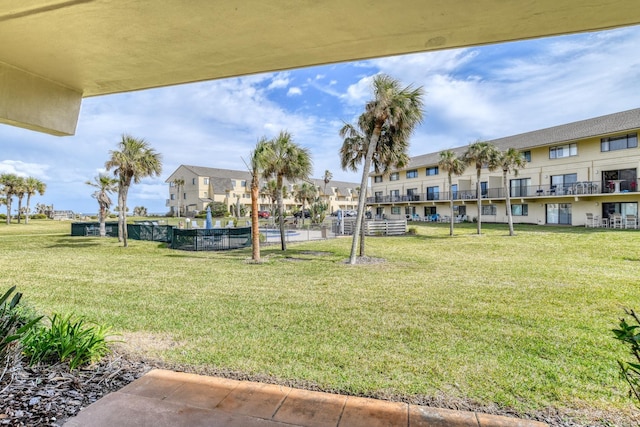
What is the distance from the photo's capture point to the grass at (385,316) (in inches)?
143

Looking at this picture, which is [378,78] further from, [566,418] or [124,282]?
[566,418]

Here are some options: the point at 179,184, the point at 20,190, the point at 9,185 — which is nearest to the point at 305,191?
the point at 179,184

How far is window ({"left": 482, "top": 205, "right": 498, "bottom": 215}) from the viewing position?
35.2 metres

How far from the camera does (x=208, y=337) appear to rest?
4.84 meters

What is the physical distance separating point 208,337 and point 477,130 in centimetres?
2686

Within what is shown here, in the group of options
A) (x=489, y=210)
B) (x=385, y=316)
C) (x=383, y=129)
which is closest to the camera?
(x=385, y=316)

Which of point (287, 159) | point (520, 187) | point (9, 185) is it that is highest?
point (9, 185)

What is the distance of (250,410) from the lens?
281 cm

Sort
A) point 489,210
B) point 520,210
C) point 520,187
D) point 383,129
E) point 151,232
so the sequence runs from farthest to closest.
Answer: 1. point 489,210
2. point 520,210
3. point 520,187
4. point 151,232
5. point 383,129

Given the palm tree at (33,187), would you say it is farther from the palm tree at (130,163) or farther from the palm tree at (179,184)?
the palm tree at (130,163)

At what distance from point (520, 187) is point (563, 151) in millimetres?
4612

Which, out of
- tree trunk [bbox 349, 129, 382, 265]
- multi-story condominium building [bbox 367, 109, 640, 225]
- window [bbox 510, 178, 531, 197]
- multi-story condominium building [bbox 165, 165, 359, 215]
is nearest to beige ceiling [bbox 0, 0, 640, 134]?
tree trunk [bbox 349, 129, 382, 265]

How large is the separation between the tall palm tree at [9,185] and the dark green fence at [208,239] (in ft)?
117

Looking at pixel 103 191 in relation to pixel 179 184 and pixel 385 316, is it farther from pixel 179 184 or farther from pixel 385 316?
pixel 179 184
